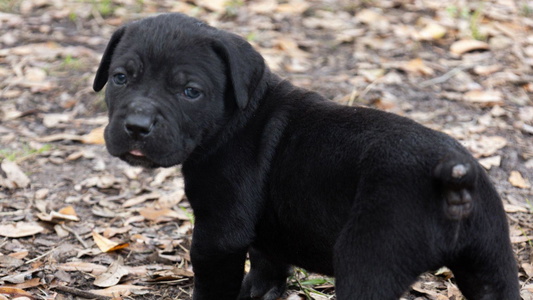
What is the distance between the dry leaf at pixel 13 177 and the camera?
20.8ft

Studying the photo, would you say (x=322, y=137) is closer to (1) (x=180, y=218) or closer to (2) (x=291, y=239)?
(2) (x=291, y=239)

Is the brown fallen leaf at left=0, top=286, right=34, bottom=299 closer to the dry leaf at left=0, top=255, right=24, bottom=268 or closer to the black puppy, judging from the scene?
the dry leaf at left=0, top=255, right=24, bottom=268

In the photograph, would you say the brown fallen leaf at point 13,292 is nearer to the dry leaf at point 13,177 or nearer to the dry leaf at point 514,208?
the dry leaf at point 13,177

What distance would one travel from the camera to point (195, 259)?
438 cm

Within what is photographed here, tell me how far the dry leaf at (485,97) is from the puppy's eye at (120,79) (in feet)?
13.9

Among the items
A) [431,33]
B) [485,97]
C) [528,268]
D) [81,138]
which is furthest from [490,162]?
[81,138]

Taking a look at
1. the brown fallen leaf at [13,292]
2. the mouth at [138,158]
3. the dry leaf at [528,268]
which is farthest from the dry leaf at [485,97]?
the brown fallen leaf at [13,292]

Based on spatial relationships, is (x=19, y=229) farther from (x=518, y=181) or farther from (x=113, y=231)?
(x=518, y=181)

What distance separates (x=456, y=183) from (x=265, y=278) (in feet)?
6.24

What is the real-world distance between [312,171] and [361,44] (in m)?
5.20

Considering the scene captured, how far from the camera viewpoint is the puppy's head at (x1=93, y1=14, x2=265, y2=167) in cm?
413

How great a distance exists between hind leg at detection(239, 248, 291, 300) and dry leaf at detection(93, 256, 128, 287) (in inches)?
33.0

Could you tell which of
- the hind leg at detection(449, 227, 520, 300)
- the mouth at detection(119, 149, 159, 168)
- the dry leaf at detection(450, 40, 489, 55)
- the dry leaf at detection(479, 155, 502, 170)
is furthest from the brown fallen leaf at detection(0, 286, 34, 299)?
the dry leaf at detection(450, 40, 489, 55)

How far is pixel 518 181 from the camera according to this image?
20.3 feet
